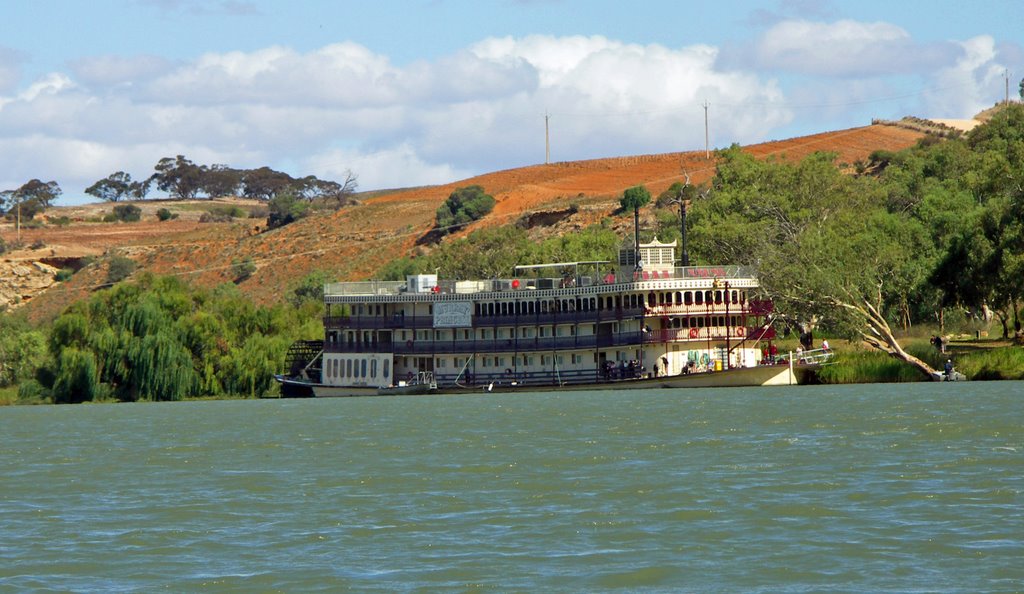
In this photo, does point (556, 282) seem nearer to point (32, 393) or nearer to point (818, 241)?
point (818, 241)

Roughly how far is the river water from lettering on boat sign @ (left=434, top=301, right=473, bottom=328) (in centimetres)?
2887

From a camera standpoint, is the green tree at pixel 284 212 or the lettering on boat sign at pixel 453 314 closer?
the lettering on boat sign at pixel 453 314

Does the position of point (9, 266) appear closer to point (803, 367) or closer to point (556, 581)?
point (803, 367)

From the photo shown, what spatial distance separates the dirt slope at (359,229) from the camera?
14100cm

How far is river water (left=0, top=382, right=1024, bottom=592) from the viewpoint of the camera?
Answer: 21.2m

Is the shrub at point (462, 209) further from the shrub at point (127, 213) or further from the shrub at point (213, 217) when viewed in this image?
the shrub at point (127, 213)

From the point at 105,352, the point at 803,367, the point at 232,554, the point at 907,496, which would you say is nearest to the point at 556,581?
the point at 232,554

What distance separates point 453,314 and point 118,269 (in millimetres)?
72009

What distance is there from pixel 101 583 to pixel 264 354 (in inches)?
2325

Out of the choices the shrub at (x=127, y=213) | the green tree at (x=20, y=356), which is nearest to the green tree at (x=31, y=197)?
the shrub at (x=127, y=213)

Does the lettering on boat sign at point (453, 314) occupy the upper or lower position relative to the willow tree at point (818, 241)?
lower

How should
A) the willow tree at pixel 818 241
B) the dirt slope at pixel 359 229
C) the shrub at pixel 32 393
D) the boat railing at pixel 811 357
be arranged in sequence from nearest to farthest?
1. the boat railing at pixel 811 357
2. the willow tree at pixel 818 241
3. the shrub at pixel 32 393
4. the dirt slope at pixel 359 229

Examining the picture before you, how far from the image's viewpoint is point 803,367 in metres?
67.6

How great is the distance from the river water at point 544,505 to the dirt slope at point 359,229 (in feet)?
296
